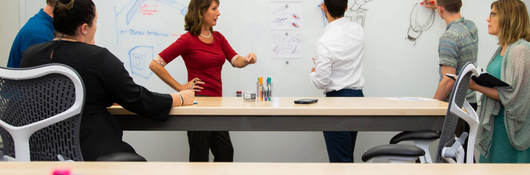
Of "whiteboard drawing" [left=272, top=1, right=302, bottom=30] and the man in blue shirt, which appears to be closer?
the man in blue shirt

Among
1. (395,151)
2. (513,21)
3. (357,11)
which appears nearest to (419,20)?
(357,11)

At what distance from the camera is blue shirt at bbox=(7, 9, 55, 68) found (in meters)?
2.43

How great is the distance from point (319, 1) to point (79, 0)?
2.13m

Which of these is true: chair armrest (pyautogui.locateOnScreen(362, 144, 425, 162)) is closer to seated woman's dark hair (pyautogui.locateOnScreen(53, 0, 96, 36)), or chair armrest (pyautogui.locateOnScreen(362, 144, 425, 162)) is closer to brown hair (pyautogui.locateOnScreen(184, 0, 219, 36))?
seated woman's dark hair (pyautogui.locateOnScreen(53, 0, 96, 36))

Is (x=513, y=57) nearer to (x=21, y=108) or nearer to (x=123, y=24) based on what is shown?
(x=21, y=108)

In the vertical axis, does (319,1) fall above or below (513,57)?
above

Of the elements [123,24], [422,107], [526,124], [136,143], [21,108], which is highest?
[123,24]

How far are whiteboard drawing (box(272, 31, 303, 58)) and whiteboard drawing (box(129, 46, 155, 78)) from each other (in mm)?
988

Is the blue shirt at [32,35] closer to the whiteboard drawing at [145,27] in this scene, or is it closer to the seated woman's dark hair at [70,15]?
the seated woman's dark hair at [70,15]

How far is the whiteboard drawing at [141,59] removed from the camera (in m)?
3.68

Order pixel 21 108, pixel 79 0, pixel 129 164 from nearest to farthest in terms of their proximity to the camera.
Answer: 1. pixel 129 164
2. pixel 21 108
3. pixel 79 0

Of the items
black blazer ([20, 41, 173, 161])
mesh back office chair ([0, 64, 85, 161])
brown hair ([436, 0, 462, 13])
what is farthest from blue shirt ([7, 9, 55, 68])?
brown hair ([436, 0, 462, 13])

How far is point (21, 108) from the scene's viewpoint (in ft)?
5.16

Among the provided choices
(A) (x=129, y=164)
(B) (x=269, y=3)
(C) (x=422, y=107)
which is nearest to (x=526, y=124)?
(C) (x=422, y=107)
